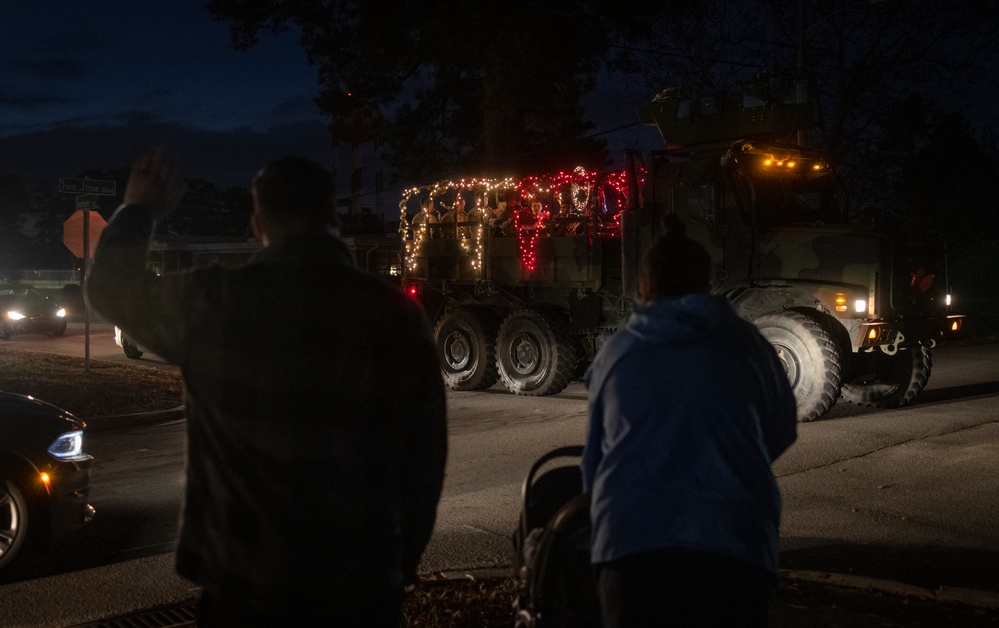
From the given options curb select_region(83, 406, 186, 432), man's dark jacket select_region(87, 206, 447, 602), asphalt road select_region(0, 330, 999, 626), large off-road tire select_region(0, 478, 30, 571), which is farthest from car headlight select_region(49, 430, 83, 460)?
curb select_region(83, 406, 186, 432)

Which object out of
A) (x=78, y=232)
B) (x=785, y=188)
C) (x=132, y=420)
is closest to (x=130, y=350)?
(x=78, y=232)

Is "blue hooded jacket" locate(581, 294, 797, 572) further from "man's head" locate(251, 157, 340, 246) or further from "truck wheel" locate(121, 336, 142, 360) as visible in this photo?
"truck wheel" locate(121, 336, 142, 360)

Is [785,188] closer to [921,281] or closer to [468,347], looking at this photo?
[921,281]

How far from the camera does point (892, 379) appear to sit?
1270 centimetres

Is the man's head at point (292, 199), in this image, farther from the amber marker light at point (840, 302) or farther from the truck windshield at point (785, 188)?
the truck windshield at point (785, 188)

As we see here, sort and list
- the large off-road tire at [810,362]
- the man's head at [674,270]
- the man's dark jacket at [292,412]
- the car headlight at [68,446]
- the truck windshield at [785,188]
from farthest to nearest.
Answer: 1. the truck windshield at [785,188]
2. the large off-road tire at [810,362]
3. the car headlight at [68,446]
4. the man's head at [674,270]
5. the man's dark jacket at [292,412]

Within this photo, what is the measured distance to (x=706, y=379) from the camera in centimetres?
254

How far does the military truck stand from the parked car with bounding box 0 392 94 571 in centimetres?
768

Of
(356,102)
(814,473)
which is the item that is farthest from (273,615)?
(356,102)

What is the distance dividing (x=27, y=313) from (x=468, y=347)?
17.9 meters

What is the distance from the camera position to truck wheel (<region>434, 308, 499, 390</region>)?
1507cm

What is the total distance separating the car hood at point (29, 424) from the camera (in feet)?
19.1

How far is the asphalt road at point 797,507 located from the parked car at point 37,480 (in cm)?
26

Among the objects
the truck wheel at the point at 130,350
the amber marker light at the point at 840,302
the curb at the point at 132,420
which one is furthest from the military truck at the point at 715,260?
the truck wheel at the point at 130,350
